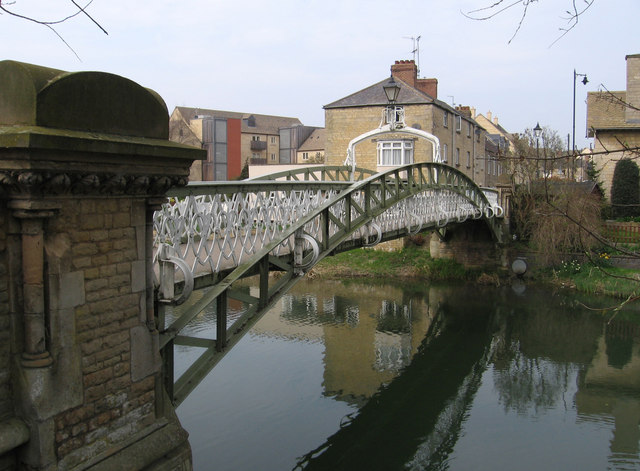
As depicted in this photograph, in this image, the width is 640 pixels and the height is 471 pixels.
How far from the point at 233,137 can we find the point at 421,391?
37.8 meters

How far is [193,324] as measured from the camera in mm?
16938

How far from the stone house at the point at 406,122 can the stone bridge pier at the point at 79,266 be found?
2341 cm

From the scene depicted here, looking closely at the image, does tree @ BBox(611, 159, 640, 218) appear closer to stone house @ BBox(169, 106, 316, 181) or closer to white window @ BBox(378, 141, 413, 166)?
white window @ BBox(378, 141, 413, 166)

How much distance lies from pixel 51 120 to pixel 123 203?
915mm

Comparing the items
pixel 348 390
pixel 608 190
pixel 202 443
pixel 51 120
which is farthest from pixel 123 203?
pixel 608 190

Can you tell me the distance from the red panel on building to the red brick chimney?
18.1m

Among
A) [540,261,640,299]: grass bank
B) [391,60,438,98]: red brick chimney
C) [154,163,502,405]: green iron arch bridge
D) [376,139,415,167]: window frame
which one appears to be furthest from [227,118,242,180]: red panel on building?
[154,163,502,405]: green iron arch bridge

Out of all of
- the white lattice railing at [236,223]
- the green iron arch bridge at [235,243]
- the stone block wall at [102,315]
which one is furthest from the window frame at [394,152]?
the stone block wall at [102,315]

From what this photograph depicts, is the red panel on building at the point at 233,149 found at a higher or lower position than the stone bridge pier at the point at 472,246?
higher

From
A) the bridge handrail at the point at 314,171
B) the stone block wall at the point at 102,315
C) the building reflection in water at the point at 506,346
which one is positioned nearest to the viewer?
the stone block wall at the point at 102,315

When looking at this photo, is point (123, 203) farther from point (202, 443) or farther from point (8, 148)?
point (202, 443)

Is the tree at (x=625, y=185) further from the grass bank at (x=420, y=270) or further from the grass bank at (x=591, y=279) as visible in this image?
the grass bank at (x=420, y=270)

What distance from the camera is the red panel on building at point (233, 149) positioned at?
158 feet

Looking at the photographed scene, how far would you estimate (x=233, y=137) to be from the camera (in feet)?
159
